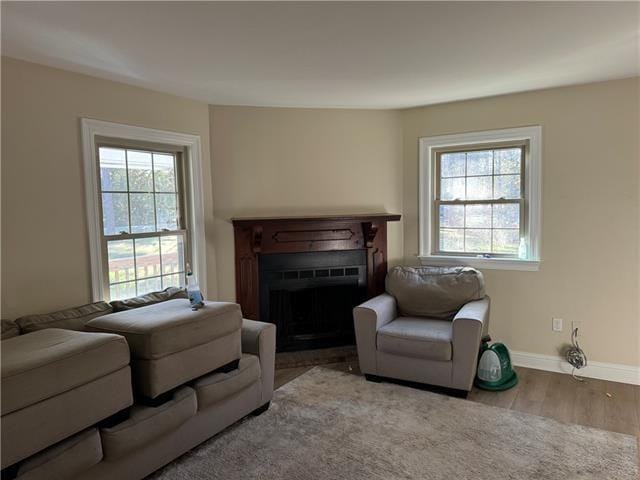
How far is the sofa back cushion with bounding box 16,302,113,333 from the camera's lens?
2324mm

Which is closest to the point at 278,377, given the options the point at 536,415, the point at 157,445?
the point at 157,445

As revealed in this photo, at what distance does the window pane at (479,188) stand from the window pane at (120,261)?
9.78ft

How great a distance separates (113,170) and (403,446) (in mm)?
2658

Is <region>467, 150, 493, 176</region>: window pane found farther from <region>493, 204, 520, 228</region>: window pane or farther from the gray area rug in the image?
the gray area rug

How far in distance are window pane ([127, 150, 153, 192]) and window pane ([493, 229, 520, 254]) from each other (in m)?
3.02

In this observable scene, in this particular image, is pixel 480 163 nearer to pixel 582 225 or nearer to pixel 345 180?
pixel 582 225

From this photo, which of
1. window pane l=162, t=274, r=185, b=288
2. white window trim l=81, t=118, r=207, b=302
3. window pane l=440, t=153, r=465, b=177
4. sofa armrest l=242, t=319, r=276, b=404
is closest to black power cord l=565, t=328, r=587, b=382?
window pane l=440, t=153, r=465, b=177

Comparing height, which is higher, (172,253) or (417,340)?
(172,253)

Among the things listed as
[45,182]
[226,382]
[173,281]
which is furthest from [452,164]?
[45,182]

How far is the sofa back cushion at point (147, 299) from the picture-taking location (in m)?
2.73

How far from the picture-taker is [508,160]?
3.82 metres

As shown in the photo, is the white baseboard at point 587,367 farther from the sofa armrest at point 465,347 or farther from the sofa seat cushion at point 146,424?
the sofa seat cushion at point 146,424

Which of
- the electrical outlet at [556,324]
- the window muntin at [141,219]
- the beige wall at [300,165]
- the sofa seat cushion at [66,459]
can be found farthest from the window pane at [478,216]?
the sofa seat cushion at [66,459]

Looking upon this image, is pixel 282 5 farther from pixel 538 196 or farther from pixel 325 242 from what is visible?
pixel 538 196
